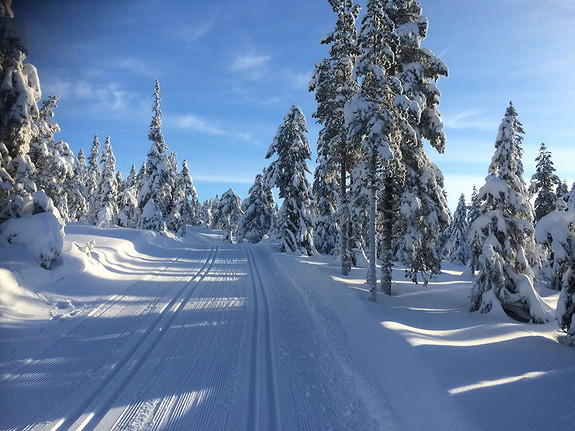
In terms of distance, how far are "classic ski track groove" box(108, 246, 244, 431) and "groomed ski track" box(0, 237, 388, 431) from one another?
2 centimetres

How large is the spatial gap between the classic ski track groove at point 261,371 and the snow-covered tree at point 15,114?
6355 millimetres

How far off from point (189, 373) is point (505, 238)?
14.2m

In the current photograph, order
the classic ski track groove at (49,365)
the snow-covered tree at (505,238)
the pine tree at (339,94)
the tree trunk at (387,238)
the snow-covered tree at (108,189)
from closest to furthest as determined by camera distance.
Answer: the classic ski track groove at (49,365) → the snow-covered tree at (505,238) → the tree trunk at (387,238) → the pine tree at (339,94) → the snow-covered tree at (108,189)

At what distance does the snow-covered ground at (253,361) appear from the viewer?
17.4ft

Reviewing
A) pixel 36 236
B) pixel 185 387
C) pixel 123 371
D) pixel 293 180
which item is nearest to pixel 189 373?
pixel 185 387

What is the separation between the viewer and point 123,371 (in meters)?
6.45

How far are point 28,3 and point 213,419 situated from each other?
6.34m

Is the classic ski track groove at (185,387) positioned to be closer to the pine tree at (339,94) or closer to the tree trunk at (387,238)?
the tree trunk at (387,238)

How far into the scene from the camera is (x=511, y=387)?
614 cm

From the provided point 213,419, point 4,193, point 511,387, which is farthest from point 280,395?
point 4,193

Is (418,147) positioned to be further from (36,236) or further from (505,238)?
(36,236)

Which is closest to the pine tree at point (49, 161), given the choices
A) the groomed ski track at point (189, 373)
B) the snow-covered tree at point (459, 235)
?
the groomed ski track at point (189, 373)

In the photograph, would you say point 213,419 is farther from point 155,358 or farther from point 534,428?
point 534,428

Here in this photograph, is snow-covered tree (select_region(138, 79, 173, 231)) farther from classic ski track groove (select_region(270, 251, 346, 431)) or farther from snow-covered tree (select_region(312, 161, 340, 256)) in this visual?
classic ski track groove (select_region(270, 251, 346, 431))
